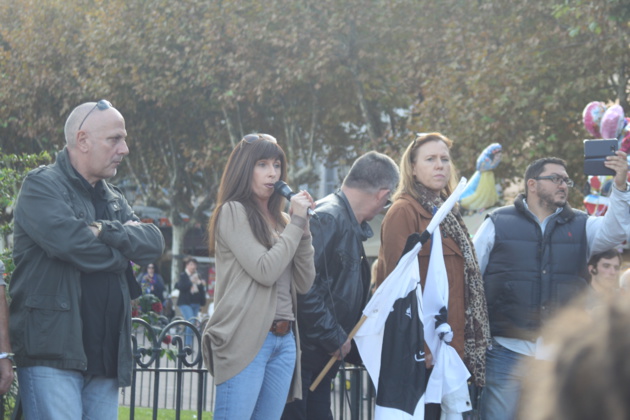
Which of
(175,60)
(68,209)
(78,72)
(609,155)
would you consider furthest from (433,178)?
(78,72)

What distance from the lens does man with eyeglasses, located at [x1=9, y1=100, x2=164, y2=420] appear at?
3701 millimetres

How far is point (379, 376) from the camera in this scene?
4895mm

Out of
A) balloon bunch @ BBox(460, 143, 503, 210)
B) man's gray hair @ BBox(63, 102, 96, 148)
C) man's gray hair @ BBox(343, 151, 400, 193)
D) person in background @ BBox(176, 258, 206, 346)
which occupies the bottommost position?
person in background @ BBox(176, 258, 206, 346)

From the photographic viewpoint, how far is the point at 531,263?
5.54 meters

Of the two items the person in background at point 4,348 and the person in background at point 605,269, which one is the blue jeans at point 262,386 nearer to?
the person in background at point 4,348

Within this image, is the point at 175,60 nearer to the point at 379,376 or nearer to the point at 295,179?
Result: the point at 295,179

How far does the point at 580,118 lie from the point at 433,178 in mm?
13055

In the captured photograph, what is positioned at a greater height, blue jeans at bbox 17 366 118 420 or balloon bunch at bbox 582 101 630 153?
balloon bunch at bbox 582 101 630 153

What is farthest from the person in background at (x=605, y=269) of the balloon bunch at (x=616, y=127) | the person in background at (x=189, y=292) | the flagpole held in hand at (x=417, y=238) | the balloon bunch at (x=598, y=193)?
the person in background at (x=189, y=292)

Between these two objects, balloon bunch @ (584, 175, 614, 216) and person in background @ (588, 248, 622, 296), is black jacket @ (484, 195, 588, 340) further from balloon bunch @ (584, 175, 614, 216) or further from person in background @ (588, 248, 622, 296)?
balloon bunch @ (584, 175, 614, 216)

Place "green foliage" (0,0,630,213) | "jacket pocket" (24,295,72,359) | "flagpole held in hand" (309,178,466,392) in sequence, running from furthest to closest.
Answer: "green foliage" (0,0,630,213)
"flagpole held in hand" (309,178,466,392)
"jacket pocket" (24,295,72,359)

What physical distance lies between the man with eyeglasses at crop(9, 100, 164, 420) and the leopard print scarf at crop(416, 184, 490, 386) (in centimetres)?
185

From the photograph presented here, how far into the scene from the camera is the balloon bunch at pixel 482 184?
11430 millimetres

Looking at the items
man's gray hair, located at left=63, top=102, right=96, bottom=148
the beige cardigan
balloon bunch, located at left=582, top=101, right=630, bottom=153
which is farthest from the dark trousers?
balloon bunch, located at left=582, top=101, right=630, bottom=153
